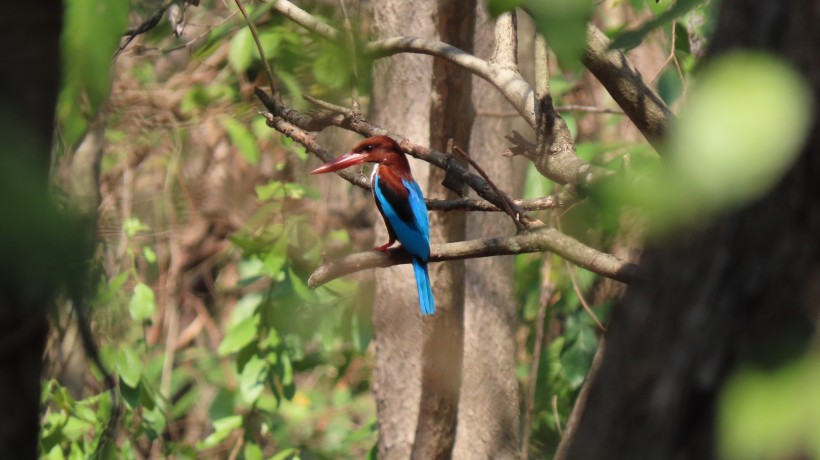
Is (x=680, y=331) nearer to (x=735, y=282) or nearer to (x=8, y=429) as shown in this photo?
(x=735, y=282)

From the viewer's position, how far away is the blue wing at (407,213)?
301 cm

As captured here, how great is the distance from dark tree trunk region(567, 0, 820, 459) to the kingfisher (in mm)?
2235

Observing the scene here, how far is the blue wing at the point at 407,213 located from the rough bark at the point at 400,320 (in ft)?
0.75

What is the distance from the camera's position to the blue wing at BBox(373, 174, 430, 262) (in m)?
3.01

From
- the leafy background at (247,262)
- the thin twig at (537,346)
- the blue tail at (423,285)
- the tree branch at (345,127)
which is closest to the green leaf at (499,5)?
the leafy background at (247,262)

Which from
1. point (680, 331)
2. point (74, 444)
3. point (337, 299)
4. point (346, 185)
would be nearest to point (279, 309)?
point (337, 299)

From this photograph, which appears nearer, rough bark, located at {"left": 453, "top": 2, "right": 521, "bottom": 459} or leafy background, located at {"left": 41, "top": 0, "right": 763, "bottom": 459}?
leafy background, located at {"left": 41, "top": 0, "right": 763, "bottom": 459}

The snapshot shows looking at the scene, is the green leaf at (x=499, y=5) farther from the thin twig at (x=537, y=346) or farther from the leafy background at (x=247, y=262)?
the thin twig at (x=537, y=346)

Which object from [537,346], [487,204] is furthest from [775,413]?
[537,346]

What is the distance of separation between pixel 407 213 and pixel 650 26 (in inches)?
108

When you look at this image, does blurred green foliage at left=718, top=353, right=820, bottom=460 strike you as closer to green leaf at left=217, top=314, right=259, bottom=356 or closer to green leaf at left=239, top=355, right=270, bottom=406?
green leaf at left=217, top=314, right=259, bottom=356

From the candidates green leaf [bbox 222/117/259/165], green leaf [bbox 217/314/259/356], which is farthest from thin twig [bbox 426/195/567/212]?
green leaf [bbox 222/117/259/165]

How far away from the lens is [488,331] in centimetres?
338

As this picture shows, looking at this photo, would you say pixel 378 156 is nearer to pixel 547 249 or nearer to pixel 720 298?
pixel 547 249
